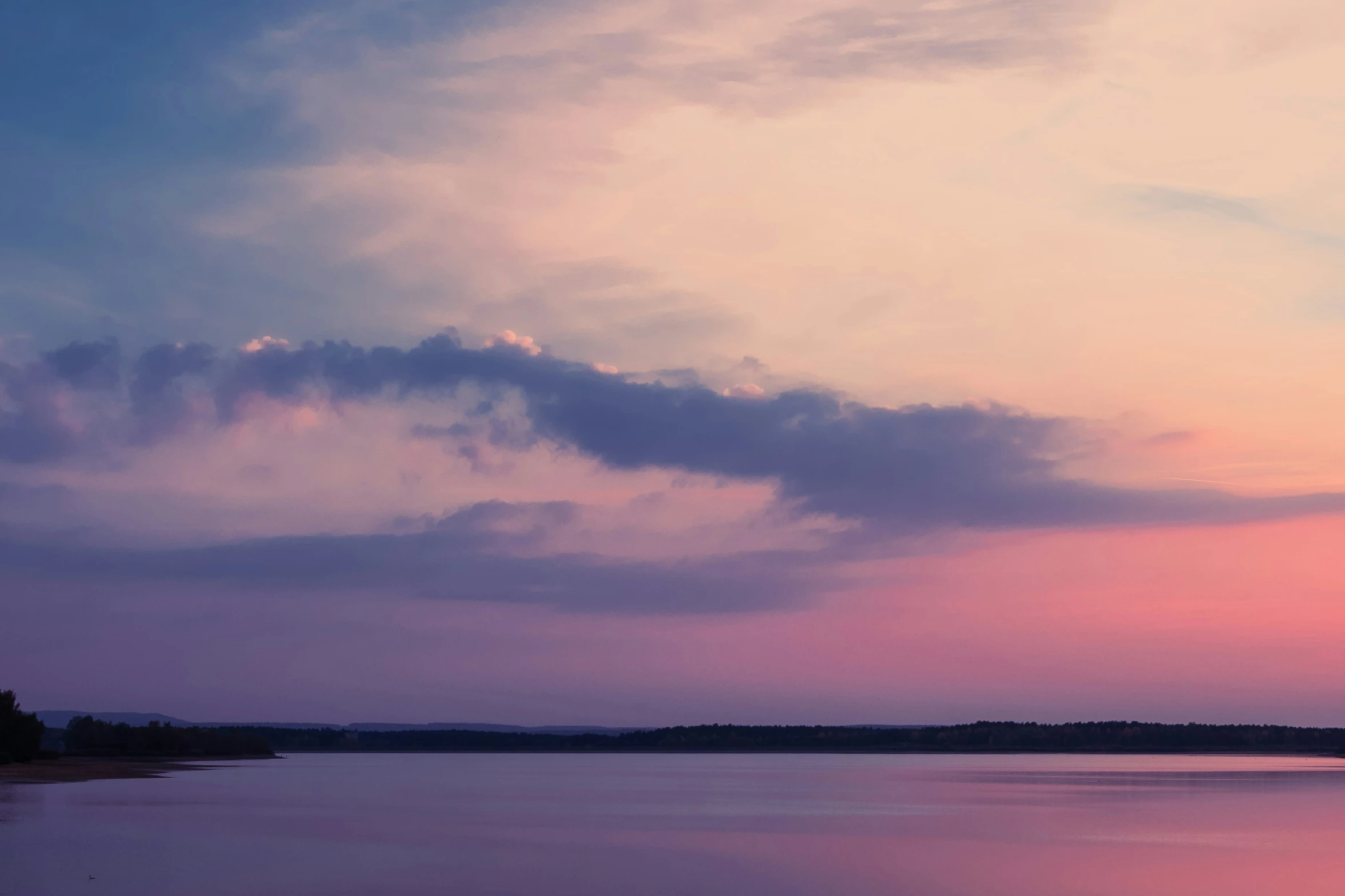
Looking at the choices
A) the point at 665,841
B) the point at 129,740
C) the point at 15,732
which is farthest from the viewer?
the point at 129,740

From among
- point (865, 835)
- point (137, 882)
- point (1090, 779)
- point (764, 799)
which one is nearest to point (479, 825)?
point (865, 835)

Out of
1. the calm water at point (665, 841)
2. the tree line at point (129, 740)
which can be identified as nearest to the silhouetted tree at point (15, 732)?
the calm water at point (665, 841)

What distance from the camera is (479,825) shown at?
46156 millimetres

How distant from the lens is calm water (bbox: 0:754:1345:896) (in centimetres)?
2908

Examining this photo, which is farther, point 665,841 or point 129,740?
point 129,740

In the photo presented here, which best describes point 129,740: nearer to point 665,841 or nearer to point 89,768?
point 89,768

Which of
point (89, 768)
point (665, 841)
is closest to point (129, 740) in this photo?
point (89, 768)

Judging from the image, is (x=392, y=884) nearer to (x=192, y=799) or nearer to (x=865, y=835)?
(x=865, y=835)

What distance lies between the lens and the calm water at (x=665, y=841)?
95.4ft

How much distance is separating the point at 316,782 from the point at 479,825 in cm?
4841

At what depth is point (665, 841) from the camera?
41.0 metres

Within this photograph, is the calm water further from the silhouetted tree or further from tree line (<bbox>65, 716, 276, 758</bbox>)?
tree line (<bbox>65, 716, 276, 758</bbox>)

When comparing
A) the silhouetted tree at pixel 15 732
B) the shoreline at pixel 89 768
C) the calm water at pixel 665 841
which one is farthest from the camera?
the silhouetted tree at pixel 15 732

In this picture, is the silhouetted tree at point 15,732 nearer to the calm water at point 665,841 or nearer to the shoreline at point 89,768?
the shoreline at point 89,768
